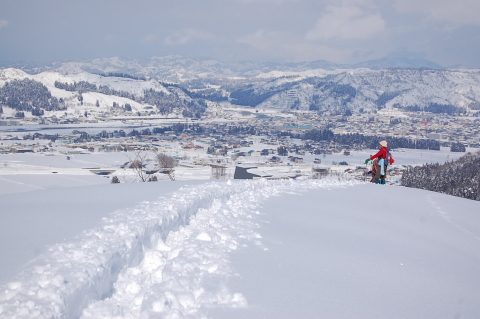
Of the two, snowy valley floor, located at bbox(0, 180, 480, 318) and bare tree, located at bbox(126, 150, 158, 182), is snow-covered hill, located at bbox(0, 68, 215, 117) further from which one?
snowy valley floor, located at bbox(0, 180, 480, 318)

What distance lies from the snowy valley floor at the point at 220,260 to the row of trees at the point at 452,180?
56.4ft

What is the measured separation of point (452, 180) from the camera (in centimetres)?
2467

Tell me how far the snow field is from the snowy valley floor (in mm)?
13

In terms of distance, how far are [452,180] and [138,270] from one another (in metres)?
26.3

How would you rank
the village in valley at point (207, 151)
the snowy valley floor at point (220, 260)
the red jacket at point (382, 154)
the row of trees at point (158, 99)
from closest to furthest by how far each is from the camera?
the snowy valley floor at point (220, 260) < the red jacket at point (382, 154) < the village in valley at point (207, 151) < the row of trees at point (158, 99)

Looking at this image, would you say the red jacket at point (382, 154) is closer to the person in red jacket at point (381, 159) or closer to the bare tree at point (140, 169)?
the person in red jacket at point (381, 159)

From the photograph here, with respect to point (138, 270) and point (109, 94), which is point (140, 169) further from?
point (109, 94)

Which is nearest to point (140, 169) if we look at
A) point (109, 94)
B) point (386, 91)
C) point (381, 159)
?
point (381, 159)

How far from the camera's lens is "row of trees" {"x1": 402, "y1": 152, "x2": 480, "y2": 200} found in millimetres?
21500

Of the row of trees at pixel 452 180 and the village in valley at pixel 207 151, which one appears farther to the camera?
the village in valley at pixel 207 151

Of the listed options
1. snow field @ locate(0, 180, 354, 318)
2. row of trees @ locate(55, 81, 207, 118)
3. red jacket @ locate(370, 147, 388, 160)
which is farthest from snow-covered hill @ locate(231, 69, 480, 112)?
snow field @ locate(0, 180, 354, 318)

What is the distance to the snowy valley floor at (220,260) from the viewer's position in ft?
10.2

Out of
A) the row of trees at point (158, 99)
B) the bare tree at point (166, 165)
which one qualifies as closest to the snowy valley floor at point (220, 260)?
the bare tree at point (166, 165)

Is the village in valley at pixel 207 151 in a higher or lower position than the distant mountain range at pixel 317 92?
lower
